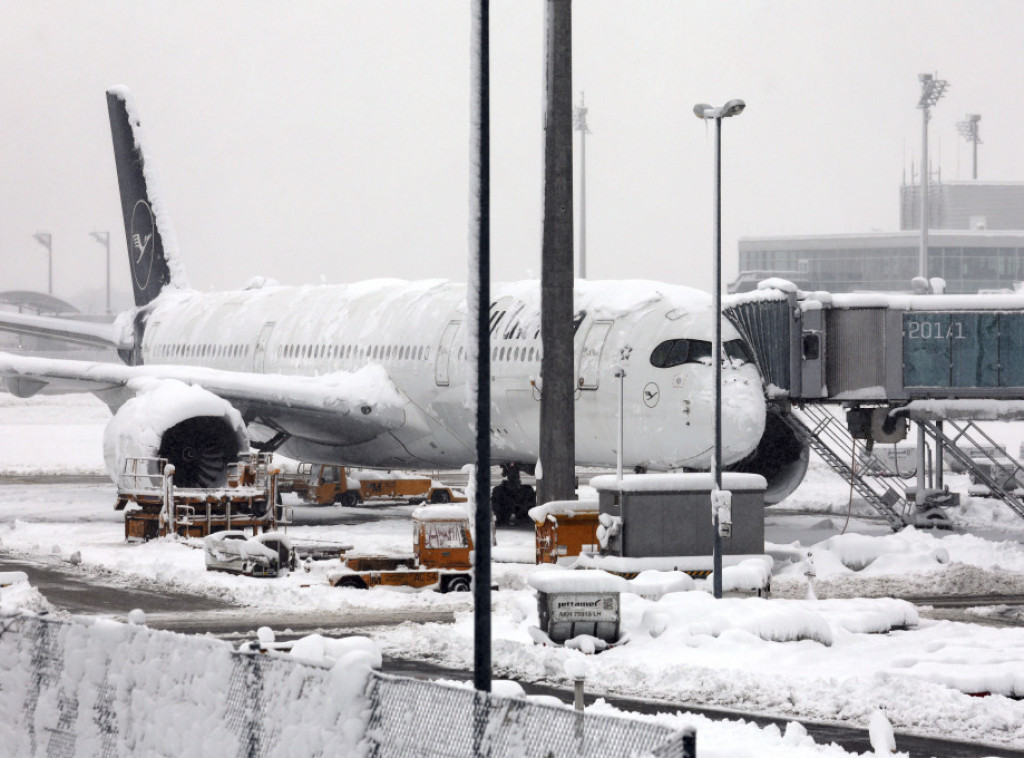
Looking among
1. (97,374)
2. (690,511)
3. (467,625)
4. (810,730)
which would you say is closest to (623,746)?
(810,730)

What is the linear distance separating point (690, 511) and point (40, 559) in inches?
438

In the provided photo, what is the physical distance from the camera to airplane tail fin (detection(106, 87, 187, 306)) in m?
43.9

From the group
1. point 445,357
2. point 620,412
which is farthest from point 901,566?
point 445,357

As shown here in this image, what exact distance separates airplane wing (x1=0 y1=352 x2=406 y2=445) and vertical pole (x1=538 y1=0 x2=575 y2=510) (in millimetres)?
7057

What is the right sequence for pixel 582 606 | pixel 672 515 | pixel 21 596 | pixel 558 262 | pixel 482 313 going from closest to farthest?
pixel 482 313 < pixel 582 606 < pixel 21 596 < pixel 672 515 < pixel 558 262

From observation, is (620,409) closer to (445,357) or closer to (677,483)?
(677,483)

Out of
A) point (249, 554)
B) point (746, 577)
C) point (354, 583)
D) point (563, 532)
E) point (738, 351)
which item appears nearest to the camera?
point (746, 577)

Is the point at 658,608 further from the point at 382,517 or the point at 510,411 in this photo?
the point at 382,517

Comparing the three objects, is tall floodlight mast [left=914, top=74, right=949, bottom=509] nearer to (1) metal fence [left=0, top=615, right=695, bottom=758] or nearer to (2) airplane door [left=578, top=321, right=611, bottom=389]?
(2) airplane door [left=578, top=321, right=611, bottom=389]

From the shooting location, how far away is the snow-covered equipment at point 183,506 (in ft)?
92.4

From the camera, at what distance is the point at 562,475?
25469mm

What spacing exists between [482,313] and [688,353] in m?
16.2

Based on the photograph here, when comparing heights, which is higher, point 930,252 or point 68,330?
point 930,252

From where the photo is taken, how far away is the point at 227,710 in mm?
9422
